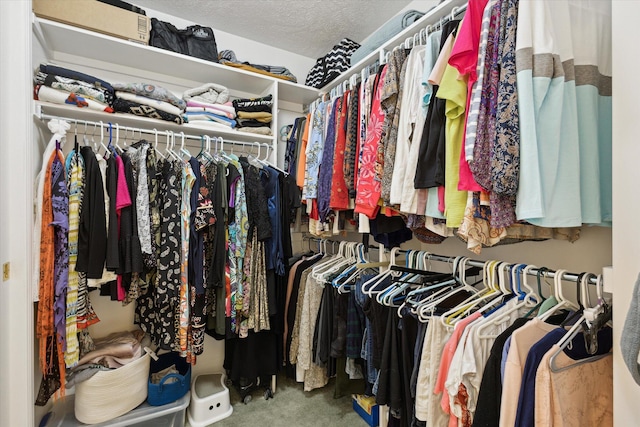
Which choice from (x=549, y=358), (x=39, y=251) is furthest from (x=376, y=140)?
(x=39, y=251)

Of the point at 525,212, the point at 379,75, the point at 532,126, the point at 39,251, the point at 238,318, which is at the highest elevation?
the point at 379,75

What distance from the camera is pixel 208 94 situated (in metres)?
1.99

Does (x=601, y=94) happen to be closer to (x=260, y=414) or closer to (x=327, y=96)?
(x=327, y=96)

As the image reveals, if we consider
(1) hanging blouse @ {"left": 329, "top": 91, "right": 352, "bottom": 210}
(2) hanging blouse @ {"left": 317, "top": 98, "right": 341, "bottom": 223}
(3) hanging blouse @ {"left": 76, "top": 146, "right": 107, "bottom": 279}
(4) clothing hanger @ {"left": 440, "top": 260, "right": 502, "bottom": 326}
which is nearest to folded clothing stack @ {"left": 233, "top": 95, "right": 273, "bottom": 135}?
(2) hanging blouse @ {"left": 317, "top": 98, "right": 341, "bottom": 223}

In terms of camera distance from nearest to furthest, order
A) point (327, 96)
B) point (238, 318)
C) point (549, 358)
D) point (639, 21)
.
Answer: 1. point (639, 21)
2. point (549, 358)
3. point (238, 318)
4. point (327, 96)

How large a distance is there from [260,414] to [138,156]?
5.58 ft

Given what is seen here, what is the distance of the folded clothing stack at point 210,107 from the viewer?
191 centimetres

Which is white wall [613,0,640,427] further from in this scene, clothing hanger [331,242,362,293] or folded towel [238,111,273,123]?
folded towel [238,111,273,123]

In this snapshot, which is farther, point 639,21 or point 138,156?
point 138,156

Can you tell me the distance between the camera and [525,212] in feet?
2.65

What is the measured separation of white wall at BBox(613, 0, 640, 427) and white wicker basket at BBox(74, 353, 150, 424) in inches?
79.1

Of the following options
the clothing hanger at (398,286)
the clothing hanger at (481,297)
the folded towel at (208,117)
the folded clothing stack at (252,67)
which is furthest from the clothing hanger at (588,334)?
the folded clothing stack at (252,67)

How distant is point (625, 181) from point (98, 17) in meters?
2.37

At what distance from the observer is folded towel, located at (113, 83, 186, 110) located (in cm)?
170
